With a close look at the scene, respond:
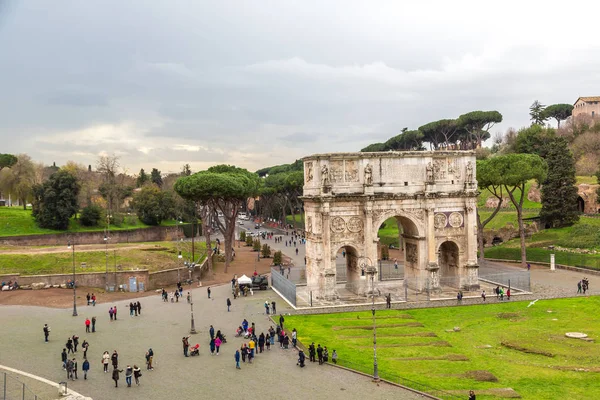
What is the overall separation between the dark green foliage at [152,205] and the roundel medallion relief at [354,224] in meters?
55.5

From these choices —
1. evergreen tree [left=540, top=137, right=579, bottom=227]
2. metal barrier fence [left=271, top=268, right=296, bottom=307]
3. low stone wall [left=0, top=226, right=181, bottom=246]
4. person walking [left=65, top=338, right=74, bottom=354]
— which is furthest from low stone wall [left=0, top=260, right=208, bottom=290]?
evergreen tree [left=540, top=137, right=579, bottom=227]

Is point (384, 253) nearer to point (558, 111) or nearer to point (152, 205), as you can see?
point (152, 205)

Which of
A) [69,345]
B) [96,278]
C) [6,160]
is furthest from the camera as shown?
[6,160]

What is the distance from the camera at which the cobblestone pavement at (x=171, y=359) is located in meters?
Result: 22.8

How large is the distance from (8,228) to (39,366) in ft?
175

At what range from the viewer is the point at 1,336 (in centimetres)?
3244

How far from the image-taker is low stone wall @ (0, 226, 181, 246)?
69.2 metres

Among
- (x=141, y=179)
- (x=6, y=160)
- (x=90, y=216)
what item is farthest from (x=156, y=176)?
(x=90, y=216)

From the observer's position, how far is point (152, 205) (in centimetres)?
8894

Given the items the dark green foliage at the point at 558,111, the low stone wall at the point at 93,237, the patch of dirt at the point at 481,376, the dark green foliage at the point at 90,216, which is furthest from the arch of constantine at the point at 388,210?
the dark green foliage at the point at 558,111

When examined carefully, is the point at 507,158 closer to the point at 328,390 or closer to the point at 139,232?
the point at 328,390

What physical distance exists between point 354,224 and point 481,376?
65.0 feet

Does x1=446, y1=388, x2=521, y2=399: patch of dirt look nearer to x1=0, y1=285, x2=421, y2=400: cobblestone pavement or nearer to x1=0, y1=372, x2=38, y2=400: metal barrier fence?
x1=0, y1=285, x2=421, y2=400: cobblestone pavement

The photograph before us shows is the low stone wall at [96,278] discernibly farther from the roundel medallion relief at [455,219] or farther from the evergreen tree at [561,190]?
the evergreen tree at [561,190]
